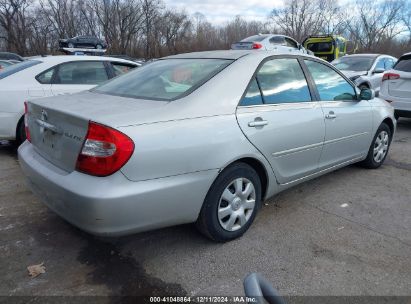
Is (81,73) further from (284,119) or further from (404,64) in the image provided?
(404,64)

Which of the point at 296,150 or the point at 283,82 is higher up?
the point at 283,82

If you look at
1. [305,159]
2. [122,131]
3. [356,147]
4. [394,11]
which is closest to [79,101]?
[122,131]

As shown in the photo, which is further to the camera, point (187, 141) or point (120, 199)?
point (187, 141)

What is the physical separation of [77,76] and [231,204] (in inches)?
164

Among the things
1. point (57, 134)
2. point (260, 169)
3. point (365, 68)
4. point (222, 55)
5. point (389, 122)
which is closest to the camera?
point (57, 134)

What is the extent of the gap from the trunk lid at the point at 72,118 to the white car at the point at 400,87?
21.0 ft

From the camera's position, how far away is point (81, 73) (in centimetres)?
615

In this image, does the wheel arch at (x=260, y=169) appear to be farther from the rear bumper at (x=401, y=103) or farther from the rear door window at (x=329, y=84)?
the rear bumper at (x=401, y=103)

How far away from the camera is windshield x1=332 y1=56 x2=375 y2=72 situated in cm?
1051

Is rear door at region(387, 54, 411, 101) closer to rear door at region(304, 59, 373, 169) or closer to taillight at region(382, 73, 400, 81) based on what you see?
taillight at region(382, 73, 400, 81)

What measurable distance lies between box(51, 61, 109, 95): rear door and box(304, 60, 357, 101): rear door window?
11.9 ft

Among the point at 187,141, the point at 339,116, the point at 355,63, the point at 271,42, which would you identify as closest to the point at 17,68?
the point at 187,141

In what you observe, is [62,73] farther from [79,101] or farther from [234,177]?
[234,177]

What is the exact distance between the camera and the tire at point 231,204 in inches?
113
